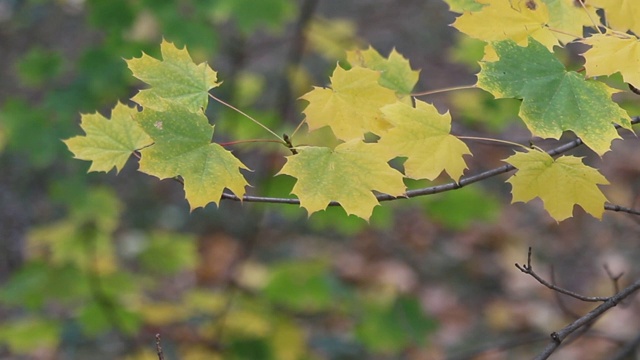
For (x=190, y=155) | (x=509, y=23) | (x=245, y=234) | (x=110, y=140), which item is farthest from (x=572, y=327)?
(x=245, y=234)

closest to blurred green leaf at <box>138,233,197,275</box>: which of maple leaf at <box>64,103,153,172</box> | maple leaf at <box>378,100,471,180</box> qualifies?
maple leaf at <box>64,103,153,172</box>

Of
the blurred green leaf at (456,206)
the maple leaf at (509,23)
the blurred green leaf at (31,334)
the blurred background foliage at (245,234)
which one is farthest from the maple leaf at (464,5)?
the blurred green leaf at (31,334)

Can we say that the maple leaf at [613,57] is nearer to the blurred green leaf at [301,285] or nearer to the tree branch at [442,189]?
the tree branch at [442,189]

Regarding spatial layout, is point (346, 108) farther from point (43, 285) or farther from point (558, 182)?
point (43, 285)

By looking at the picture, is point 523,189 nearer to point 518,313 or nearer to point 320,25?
point 320,25

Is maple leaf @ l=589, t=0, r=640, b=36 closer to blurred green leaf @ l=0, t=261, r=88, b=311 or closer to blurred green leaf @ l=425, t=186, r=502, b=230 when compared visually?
blurred green leaf @ l=425, t=186, r=502, b=230
